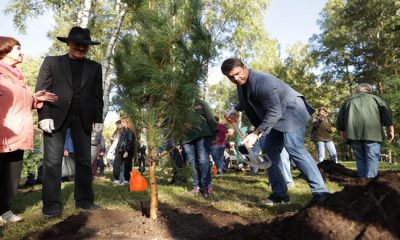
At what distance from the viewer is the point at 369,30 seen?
25078mm

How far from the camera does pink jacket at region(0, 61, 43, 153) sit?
374 centimetres

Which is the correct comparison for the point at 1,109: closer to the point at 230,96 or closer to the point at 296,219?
the point at 296,219

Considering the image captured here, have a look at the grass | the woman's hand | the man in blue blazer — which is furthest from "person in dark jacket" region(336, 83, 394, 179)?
the woman's hand

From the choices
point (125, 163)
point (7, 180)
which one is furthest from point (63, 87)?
point (125, 163)

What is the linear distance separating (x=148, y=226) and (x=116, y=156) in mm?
5294

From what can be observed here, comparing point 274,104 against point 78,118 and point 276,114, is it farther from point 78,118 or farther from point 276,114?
point 78,118

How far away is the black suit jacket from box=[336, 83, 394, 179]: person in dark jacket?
3.68m

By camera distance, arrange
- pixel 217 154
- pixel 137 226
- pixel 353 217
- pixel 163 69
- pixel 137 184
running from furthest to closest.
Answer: pixel 217 154, pixel 137 184, pixel 163 69, pixel 137 226, pixel 353 217

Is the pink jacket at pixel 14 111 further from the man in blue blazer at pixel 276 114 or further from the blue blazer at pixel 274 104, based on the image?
the blue blazer at pixel 274 104

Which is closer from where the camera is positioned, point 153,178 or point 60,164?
point 153,178

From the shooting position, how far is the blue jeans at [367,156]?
5.39 m

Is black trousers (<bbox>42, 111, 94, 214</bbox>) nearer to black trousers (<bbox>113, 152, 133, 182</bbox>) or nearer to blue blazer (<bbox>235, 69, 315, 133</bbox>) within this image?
blue blazer (<bbox>235, 69, 315, 133</bbox>)

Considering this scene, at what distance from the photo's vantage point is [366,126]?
546 cm

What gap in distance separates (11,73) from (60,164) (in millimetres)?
1037
